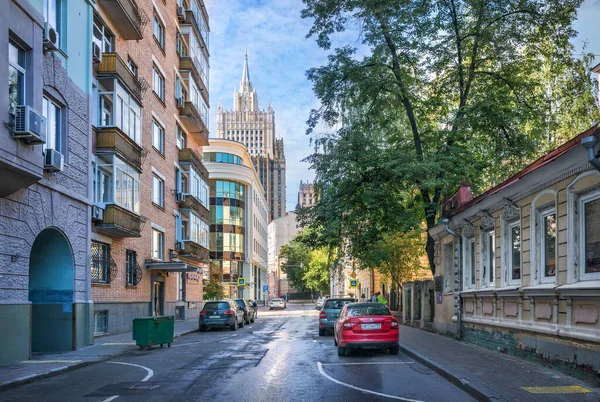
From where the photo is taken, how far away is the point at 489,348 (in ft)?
50.9

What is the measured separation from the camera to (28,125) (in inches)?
544

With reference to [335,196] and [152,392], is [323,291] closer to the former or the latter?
[335,196]

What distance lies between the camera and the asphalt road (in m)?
→ 9.71

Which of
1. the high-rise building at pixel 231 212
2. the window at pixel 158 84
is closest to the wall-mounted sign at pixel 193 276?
the window at pixel 158 84

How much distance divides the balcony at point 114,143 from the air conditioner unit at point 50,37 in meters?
6.44

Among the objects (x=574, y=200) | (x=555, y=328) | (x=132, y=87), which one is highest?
(x=132, y=87)

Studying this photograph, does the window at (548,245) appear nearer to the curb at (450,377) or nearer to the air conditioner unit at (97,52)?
the curb at (450,377)

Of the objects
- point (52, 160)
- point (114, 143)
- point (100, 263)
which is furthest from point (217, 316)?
point (52, 160)

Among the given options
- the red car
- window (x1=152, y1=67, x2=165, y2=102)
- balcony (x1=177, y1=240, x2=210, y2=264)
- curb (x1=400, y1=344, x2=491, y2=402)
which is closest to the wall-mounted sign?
balcony (x1=177, y1=240, x2=210, y2=264)

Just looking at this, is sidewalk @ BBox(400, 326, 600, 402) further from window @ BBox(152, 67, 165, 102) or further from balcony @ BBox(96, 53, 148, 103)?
window @ BBox(152, 67, 165, 102)

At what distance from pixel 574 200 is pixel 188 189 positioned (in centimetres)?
2956

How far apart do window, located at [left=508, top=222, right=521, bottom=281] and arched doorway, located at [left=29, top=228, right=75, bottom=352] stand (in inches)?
490

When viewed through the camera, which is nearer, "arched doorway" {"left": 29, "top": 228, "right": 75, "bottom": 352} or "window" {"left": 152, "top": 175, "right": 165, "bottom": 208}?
"arched doorway" {"left": 29, "top": 228, "right": 75, "bottom": 352}

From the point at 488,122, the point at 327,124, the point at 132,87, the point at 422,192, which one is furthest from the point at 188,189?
the point at 488,122
